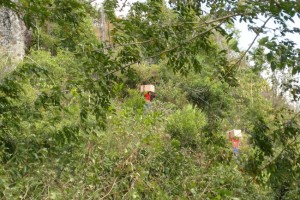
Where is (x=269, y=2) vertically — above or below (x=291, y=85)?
above

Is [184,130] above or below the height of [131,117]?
below

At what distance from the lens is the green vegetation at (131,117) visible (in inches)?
101

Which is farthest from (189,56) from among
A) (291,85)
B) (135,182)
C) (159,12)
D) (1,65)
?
(1,65)

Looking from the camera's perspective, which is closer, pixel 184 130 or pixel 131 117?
pixel 131 117

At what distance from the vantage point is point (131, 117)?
5.58 meters

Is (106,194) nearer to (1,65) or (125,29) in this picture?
(125,29)

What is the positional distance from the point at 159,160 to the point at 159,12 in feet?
9.59

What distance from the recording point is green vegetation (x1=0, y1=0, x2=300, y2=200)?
257 centimetres

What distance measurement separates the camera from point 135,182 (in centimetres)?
470

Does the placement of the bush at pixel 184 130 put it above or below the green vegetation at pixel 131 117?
below

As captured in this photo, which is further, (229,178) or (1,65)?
(1,65)

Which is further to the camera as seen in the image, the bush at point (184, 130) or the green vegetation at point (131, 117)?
the bush at point (184, 130)

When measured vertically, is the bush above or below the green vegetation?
below

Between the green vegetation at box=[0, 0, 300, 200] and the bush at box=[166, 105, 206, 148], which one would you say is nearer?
the green vegetation at box=[0, 0, 300, 200]
